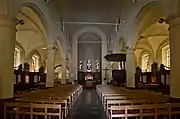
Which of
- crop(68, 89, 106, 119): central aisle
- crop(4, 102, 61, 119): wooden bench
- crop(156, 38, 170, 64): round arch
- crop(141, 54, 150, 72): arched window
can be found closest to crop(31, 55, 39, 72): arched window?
crop(141, 54, 150, 72): arched window

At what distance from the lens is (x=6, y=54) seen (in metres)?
7.88

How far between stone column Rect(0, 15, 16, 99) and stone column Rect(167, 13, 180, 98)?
4.92 metres

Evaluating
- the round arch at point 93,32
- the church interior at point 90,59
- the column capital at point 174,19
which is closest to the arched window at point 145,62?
the church interior at point 90,59

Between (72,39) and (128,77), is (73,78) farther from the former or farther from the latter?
(128,77)

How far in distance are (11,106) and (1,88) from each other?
6.11 ft

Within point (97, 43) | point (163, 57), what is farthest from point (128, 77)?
point (97, 43)

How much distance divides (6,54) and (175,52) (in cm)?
516

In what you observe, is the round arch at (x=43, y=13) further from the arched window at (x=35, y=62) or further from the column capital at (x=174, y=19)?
the arched window at (x=35, y=62)

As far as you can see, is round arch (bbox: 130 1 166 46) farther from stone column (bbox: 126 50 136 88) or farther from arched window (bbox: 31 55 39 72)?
→ arched window (bbox: 31 55 39 72)

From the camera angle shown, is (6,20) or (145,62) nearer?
(6,20)

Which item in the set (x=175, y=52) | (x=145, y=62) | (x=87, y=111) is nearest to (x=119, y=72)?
(x=87, y=111)

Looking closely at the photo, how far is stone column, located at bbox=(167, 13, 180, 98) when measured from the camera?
7.67m

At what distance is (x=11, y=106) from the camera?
615 cm

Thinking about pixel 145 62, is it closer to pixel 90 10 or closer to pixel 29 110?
pixel 90 10
